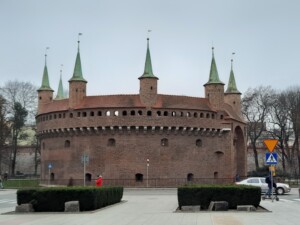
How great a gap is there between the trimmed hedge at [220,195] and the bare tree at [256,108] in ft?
176

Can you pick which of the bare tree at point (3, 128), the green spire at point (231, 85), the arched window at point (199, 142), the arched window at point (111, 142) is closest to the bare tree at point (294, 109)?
the green spire at point (231, 85)

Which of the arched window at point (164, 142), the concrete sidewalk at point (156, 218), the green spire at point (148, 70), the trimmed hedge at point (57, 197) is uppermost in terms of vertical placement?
the green spire at point (148, 70)

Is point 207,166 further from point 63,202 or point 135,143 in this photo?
point 63,202

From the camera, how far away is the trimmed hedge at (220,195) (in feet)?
77.4

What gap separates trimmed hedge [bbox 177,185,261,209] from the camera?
23.6 m

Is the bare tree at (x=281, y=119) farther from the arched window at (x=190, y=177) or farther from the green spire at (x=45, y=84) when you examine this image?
the green spire at (x=45, y=84)

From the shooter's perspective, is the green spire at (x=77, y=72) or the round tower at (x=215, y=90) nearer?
the green spire at (x=77, y=72)

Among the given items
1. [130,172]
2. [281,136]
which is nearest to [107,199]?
[130,172]

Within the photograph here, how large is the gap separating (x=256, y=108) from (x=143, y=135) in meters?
26.0

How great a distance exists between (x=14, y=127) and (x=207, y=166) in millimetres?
31198

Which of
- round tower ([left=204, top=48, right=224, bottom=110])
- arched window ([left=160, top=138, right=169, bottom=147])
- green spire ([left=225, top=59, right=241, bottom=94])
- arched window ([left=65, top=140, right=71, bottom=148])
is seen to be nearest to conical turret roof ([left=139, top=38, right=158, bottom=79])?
arched window ([left=160, top=138, right=169, bottom=147])

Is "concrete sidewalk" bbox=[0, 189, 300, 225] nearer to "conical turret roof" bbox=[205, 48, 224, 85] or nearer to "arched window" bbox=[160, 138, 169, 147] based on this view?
"arched window" bbox=[160, 138, 169, 147]

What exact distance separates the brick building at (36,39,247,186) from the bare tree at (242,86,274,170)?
1514cm

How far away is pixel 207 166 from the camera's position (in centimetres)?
6097
